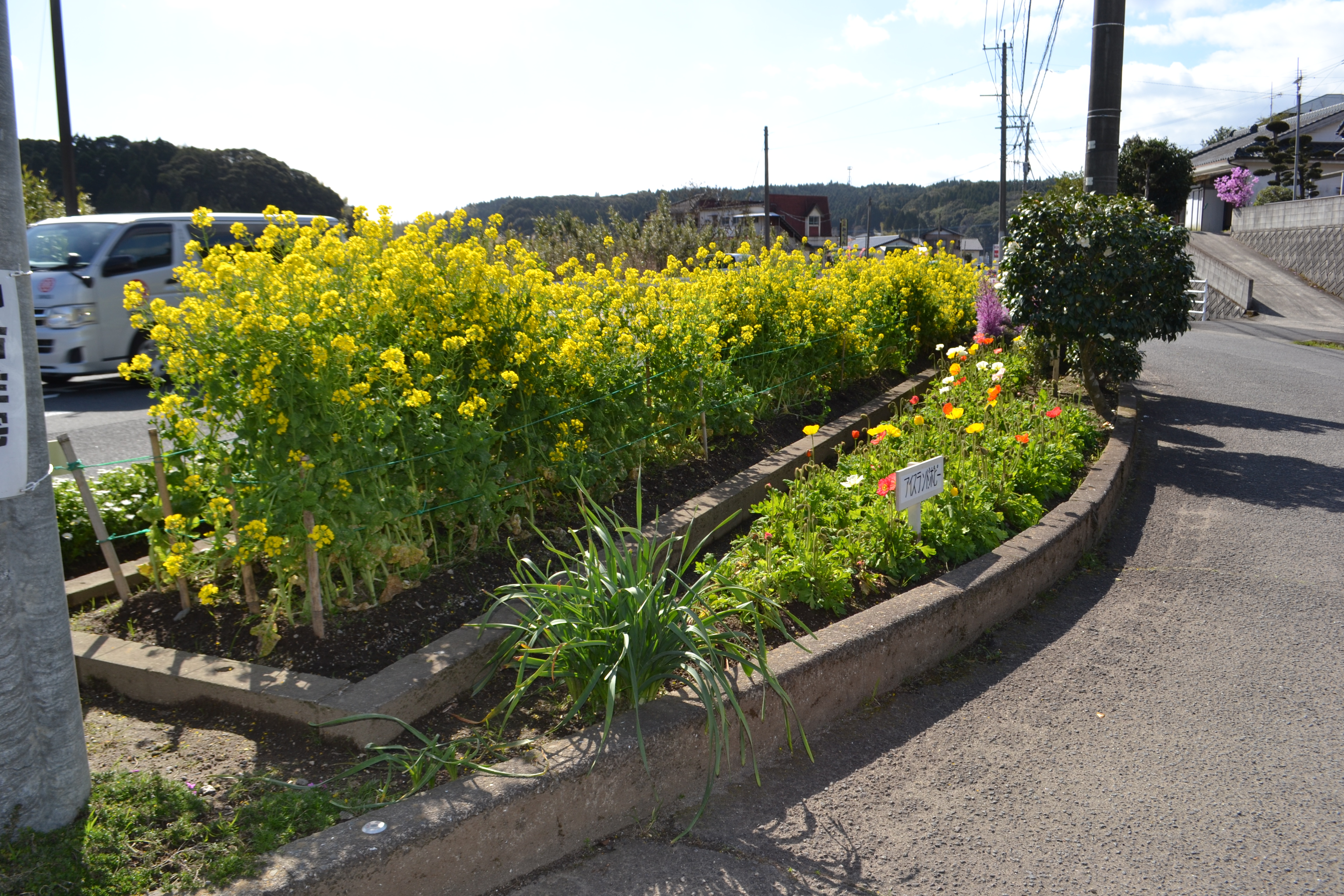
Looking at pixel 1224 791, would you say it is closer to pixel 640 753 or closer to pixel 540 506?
pixel 640 753

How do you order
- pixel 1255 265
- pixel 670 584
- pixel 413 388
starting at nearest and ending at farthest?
1. pixel 413 388
2. pixel 670 584
3. pixel 1255 265

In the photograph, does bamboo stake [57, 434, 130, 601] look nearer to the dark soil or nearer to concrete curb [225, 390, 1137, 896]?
the dark soil

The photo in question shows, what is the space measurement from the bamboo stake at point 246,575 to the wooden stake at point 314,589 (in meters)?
0.29

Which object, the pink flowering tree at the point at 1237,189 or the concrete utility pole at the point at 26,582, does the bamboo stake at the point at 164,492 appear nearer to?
the concrete utility pole at the point at 26,582

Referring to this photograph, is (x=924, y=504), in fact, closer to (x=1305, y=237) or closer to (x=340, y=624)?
(x=340, y=624)

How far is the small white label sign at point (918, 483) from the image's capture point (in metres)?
4.11

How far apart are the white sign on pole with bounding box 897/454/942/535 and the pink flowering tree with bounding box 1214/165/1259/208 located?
41278 mm

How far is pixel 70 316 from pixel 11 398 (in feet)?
28.9

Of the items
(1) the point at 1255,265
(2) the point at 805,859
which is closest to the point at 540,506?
(2) the point at 805,859

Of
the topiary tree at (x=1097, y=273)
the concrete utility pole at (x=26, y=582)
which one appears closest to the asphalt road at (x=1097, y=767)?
the concrete utility pole at (x=26, y=582)

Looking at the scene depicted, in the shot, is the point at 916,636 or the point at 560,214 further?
the point at 560,214

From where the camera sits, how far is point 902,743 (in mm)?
3246

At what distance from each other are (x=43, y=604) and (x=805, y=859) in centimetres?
227

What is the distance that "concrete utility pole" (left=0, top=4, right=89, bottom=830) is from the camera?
7.20 feet
